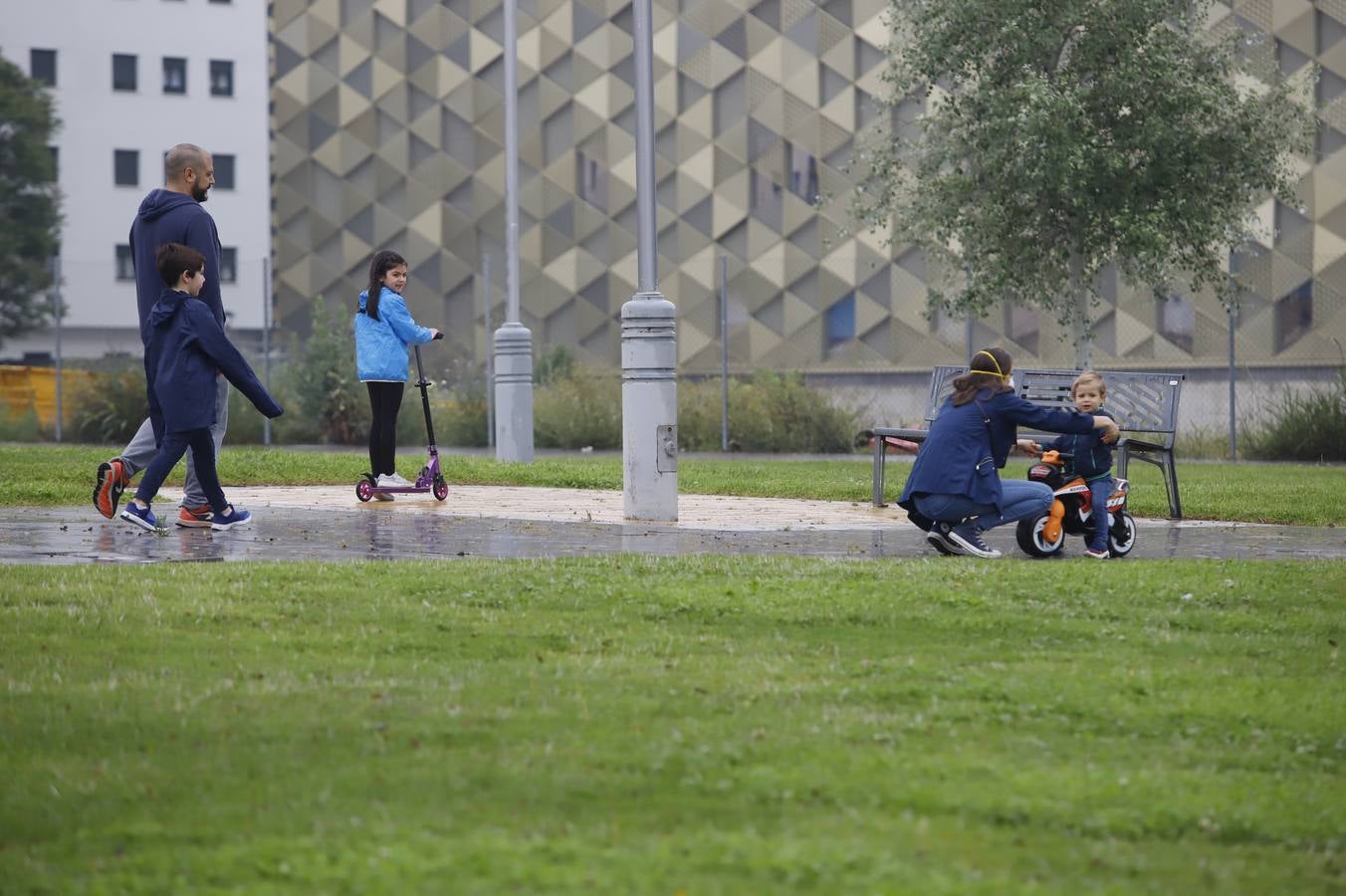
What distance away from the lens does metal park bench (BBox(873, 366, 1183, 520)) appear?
13.2 m

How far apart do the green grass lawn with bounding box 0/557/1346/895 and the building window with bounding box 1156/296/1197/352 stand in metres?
26.6

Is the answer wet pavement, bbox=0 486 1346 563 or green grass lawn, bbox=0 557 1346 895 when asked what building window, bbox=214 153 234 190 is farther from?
green grass lawn, bbox=0 557 1346 895

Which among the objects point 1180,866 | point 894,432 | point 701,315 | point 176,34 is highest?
point 176,34

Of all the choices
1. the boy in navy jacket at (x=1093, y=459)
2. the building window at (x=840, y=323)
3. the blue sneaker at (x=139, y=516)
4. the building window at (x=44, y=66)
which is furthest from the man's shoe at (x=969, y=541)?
the building window at (x=44, y=66)

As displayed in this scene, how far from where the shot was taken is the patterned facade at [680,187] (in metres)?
33.2

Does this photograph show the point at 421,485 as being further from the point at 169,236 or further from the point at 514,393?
the point at 514,393

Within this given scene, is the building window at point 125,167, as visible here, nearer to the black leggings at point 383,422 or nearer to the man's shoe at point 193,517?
the black leggings at point 383,422

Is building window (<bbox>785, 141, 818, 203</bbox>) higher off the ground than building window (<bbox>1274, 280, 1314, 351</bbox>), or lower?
higher

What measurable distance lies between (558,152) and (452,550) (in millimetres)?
35627

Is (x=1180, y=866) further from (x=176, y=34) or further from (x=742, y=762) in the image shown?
(x=176, y=34)

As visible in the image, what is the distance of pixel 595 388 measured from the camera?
88.9 feet

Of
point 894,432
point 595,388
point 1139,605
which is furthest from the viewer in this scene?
point 595,388

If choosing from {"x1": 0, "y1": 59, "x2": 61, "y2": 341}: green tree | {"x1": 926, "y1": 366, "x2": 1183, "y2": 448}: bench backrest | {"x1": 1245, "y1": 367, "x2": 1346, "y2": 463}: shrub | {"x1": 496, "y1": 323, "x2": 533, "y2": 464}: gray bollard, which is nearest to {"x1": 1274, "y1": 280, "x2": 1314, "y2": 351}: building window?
{"x1": 1245, "y1": 367, "x2": 1346, "y2": 463}: shrub

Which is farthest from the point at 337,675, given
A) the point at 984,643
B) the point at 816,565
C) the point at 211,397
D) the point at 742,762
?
the point at 211,397
